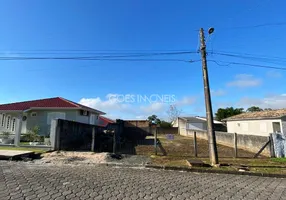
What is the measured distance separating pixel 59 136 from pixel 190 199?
27.3 ft

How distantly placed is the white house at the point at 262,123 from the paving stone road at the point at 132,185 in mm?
15474

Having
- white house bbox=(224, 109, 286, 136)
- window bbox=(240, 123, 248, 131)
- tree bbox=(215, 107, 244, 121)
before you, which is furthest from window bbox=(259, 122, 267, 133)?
tree bbox=(215, 107, 244, 121)

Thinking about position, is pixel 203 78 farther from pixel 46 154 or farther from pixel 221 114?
pixel 221 114

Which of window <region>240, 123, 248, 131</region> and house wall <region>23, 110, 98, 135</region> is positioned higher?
house wall <region>23, 110, 98, 135</region>

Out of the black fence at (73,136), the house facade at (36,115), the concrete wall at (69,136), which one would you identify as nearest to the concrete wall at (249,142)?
the black fence at (73,136)

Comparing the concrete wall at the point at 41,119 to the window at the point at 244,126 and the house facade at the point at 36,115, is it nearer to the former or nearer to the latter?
the house facade at the point at 36,115

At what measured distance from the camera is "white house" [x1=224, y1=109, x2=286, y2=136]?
18578 millimetres

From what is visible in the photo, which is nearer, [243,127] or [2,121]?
[2,121]

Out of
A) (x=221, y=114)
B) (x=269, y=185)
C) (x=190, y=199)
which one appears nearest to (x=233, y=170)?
(x=269, y=185)

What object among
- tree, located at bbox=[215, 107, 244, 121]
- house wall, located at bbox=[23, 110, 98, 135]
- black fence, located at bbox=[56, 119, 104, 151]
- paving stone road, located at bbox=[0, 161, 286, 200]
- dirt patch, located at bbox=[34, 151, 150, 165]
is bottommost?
paving stone road, located at bbox=[0, 161, 286, 200]

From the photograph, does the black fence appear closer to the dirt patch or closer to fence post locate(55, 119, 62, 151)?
fence post locate(55, 119, 62, 151)

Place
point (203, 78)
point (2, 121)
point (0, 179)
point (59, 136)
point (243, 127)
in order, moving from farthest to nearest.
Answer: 1. point (243, 127)
2. point (2, 121)
3. point (59, 136)
4. point (203, 78)
5. point (0, 179)

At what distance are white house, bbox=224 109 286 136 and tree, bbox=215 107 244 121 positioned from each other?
19521 mm

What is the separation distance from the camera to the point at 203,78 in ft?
27.7
